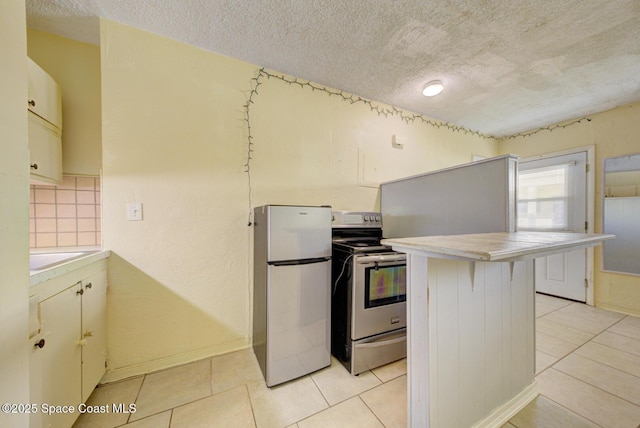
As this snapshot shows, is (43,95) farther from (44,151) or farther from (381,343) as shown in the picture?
(381,343)

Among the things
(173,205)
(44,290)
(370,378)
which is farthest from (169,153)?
(370,378)

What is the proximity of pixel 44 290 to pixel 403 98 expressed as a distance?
10.3ft

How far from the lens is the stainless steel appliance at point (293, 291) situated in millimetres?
1518

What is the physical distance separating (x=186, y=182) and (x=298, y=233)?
39.1 inches

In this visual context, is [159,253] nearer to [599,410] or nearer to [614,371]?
[599,410]

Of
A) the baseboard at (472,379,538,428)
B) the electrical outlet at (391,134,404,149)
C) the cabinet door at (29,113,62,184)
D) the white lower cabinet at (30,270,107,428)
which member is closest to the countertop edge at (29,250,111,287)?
the white lower cabinet at (30,270,107,428)

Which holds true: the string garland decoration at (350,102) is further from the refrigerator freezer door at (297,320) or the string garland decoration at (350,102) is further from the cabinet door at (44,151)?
the cabinet door at (44,151)

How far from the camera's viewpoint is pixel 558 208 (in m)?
3.13

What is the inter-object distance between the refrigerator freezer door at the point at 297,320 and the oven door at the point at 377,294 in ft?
0.72

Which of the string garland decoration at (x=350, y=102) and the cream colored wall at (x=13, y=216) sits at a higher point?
the string garland decoration at (x=350, y=102)

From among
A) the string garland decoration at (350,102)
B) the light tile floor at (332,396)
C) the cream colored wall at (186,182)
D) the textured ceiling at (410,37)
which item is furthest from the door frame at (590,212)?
the cream colored wall at (186,182)

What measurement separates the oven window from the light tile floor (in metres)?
0.51

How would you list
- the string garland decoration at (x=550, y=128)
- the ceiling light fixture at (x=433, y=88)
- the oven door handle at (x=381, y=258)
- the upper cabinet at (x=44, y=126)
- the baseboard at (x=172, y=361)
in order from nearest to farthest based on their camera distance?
the upper cabinet at (x=44, y=126)
the baseboard at (x=172, y=361)
the oven door handle at (x=381, y=258)
the ceiling light fixture at (x=433, y=88)
the string garland decoration at (x=550, y=128)

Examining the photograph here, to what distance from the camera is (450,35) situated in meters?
1.65
